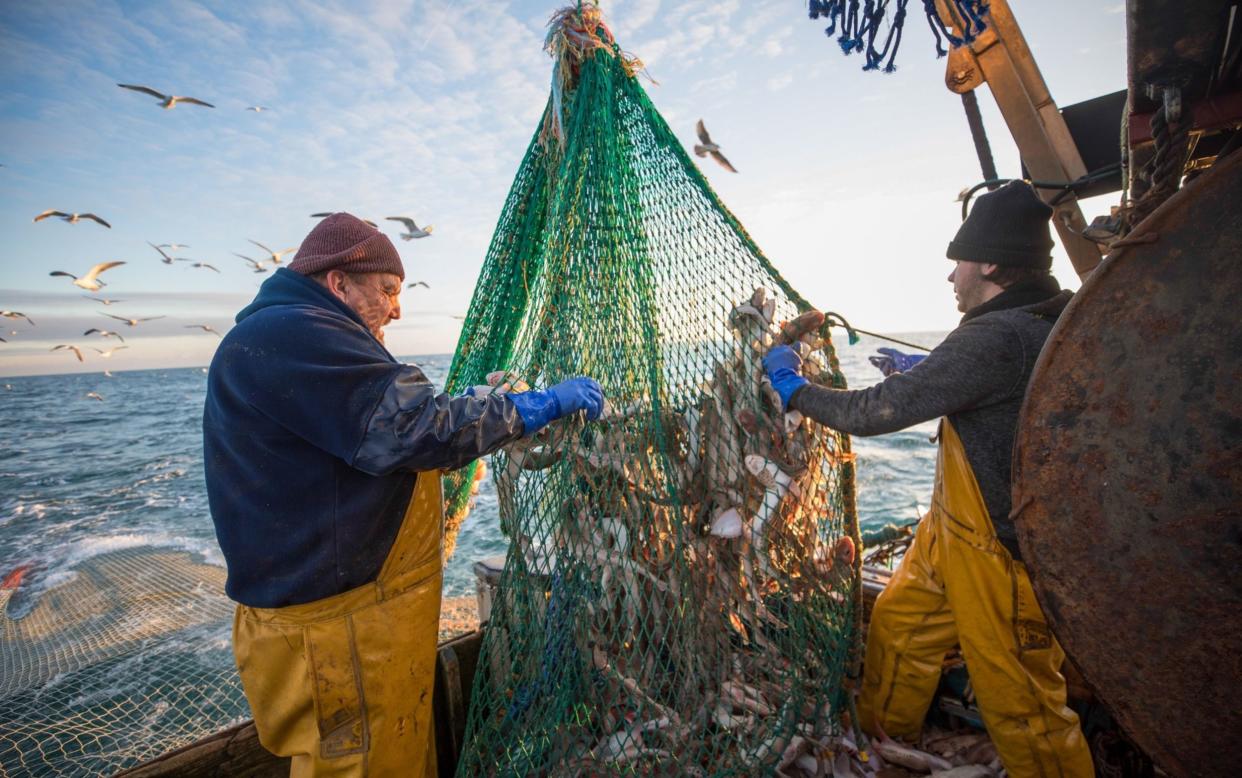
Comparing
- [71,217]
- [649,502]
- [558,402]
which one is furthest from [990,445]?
[71,217]

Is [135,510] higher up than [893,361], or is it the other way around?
[893,361]

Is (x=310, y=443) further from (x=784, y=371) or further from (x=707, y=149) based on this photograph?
(x=707, y=149)

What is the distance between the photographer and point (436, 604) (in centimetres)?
203

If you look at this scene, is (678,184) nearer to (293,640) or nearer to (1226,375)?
(1226,375)

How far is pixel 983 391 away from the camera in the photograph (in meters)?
1.94

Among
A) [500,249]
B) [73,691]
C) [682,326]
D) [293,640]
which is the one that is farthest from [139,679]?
[682,326]

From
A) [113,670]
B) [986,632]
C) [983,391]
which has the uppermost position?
[983,391]

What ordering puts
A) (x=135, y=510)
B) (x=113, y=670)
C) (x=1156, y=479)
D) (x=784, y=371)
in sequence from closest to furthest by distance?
(x=1156, y=479), (x=784, y=371), (x=113, y=670), (x=135, y=510)

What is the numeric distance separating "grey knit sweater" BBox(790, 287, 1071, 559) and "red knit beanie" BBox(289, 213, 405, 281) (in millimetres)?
1915

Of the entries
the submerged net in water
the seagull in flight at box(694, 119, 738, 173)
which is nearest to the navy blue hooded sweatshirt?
the submerged net in water

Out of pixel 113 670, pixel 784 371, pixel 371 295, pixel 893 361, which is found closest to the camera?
pixel 371 295

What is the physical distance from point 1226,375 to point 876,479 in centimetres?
1517

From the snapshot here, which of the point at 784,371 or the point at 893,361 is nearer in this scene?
the point at 784,371

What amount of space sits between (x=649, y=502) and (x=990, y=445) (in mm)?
1340
